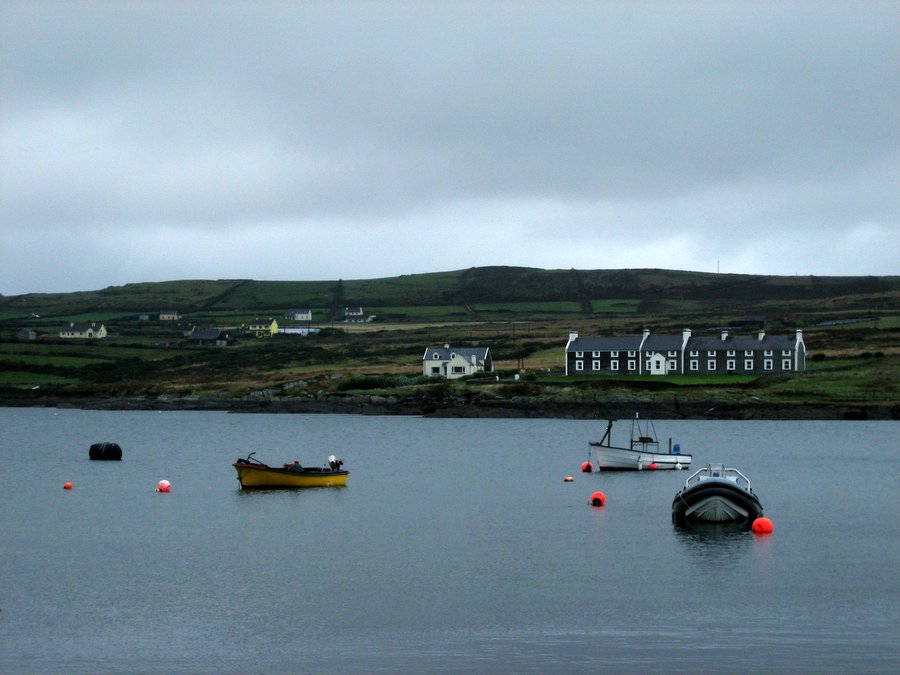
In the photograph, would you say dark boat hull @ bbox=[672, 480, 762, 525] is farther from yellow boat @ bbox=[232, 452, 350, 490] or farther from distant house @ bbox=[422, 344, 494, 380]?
distant house @ bbox=[422, 344, 494, 380]

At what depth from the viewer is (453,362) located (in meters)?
132

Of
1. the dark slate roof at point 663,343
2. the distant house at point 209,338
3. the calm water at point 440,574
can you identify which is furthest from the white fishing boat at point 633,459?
the distant house at point 209,338

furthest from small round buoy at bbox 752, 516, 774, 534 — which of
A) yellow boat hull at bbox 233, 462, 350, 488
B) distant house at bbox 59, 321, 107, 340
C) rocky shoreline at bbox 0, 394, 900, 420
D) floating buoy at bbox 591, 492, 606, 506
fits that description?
distant house at bbox 59, 321, 107, 340

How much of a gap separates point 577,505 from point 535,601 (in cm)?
2018

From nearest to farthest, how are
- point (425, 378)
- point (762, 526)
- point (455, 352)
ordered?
point (762, 526), point (425, 378), point (455, 352)

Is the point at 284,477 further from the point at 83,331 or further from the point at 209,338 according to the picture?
the point at 83,331

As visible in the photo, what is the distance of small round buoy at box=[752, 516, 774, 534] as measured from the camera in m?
41.8

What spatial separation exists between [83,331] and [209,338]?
2381 centimetres

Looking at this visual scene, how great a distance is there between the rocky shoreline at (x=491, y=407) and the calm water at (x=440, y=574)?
38.2 metres

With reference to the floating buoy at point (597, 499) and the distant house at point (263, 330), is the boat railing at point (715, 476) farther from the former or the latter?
the distant house at point (263, 330)

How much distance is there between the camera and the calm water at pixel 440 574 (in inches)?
981

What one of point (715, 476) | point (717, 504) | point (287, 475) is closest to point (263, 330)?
point (287, 475)

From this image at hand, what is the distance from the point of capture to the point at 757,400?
107 metres

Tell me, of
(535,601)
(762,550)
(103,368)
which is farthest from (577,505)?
(103,368)
